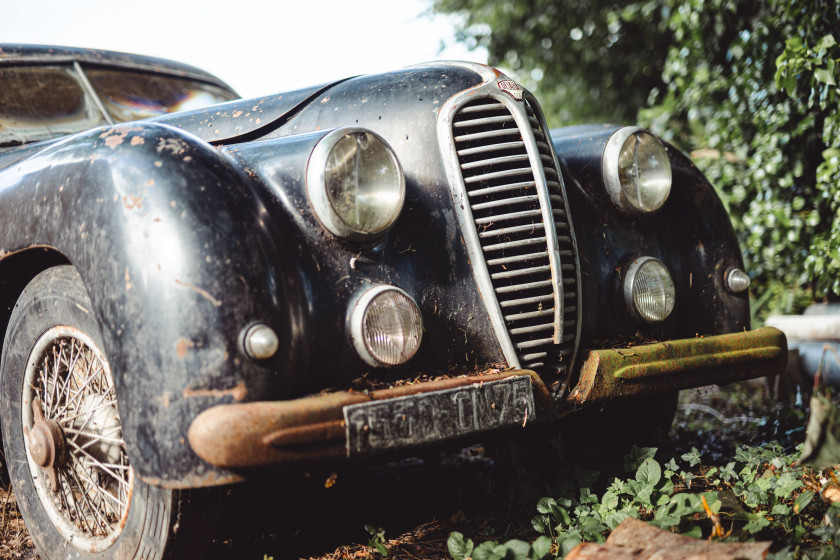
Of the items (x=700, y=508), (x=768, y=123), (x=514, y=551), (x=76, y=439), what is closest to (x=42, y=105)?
(x=76, y=439)

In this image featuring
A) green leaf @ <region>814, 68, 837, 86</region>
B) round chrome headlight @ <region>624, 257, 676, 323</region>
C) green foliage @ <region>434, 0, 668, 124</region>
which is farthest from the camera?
green foliage @ <region>434, 0, 668, 124</region>

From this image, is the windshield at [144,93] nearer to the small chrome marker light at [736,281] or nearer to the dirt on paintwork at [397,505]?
the dirt on paintwork at [397,505]

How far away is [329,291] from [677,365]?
1.15 m

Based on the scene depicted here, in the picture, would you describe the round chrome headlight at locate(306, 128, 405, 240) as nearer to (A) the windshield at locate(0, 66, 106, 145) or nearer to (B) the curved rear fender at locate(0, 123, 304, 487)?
(B) the curved rear fender at locate(0, 123, 304, 487)

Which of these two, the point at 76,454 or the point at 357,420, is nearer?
the point at 357,420

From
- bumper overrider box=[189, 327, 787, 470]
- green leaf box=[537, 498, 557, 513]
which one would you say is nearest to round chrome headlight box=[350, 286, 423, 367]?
bumper overrider box=[189, 327, 787, 470]

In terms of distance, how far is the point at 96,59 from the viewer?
3.72 metres

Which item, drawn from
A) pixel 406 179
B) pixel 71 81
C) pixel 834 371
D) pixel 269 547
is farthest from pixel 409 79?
pixel 834 371

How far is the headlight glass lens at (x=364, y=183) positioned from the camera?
2059mm

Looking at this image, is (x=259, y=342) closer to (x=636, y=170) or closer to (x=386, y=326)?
(x=386, y=326)

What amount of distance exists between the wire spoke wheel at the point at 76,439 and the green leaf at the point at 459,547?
885 mm

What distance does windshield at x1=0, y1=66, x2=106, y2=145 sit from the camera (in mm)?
3287

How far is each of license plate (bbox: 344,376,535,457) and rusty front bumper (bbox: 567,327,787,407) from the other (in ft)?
0.93

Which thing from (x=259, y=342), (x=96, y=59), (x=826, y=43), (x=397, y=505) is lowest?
(x=397, y=505)
